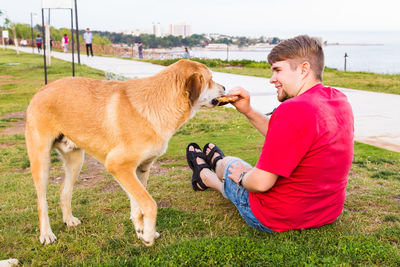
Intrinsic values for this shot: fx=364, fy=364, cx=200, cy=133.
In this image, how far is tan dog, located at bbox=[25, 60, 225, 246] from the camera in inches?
137

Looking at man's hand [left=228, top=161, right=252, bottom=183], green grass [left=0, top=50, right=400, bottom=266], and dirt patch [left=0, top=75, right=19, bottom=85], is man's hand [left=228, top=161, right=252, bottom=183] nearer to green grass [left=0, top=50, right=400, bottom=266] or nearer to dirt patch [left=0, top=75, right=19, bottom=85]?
green grass [left=0, top=50, right=400, bottom=266]

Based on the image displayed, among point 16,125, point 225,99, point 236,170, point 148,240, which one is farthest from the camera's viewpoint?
point 16,125

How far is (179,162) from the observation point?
6.62m

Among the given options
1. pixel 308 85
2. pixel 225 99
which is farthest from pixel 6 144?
pixel 308 85

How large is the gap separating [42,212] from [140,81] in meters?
1.68

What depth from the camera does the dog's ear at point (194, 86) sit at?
3.58m

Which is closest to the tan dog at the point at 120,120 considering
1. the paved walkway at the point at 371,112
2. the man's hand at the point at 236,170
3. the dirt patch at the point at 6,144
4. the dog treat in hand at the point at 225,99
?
the dog treat in hand at the point at 225,99

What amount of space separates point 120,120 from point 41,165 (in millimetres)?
984

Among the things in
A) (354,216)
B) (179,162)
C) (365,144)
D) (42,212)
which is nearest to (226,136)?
(179,162)

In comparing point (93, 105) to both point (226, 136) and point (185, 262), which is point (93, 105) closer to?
point (185, 262)

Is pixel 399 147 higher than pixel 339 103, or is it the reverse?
pixel 339 103

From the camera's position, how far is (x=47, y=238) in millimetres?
3697

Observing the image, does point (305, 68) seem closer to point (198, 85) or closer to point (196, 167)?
point (198, 85)

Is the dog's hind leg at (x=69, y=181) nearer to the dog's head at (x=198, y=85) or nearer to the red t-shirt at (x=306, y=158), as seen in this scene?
the dog's head at (x=198, y=85)
